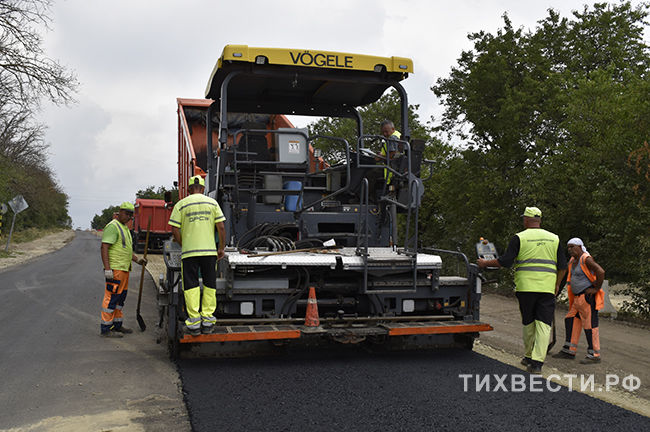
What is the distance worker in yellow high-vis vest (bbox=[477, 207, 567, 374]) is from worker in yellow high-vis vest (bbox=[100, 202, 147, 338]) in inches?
170

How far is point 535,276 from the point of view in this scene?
221 inches

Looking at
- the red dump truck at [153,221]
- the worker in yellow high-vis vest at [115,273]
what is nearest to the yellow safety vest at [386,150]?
the worker in yellow high-vis vest at [115,273]

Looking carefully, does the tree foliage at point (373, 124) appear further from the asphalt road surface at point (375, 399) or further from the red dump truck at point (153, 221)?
the red dump truck at point (153, 221)

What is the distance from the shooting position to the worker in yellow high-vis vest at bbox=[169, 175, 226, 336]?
517 centimetres

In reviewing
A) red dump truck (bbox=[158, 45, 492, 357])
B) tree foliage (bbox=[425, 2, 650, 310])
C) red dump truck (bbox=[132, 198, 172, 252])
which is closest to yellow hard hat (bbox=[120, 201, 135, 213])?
red dump truck (bbox=[158, 45, 492, 357])

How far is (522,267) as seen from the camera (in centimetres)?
571

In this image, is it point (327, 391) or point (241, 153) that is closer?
point (327, 391)

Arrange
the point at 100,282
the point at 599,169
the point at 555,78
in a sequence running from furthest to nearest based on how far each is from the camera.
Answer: the point at 555,78
the point at 100,282
the point at 599,169

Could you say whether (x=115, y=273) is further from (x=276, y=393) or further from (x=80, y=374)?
(x=276, y=393)

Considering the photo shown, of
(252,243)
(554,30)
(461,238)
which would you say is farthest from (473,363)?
(554,30)

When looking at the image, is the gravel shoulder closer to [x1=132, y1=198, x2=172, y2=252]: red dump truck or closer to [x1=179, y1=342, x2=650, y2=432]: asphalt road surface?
[x1=179, y1=342, x2=650, y2=432]: asphalt road surface

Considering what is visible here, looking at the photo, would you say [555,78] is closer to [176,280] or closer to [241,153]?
[241,153]

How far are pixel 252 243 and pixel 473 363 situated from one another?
2514 millimetres

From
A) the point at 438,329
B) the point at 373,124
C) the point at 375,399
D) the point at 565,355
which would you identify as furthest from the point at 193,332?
the point at 373,124
